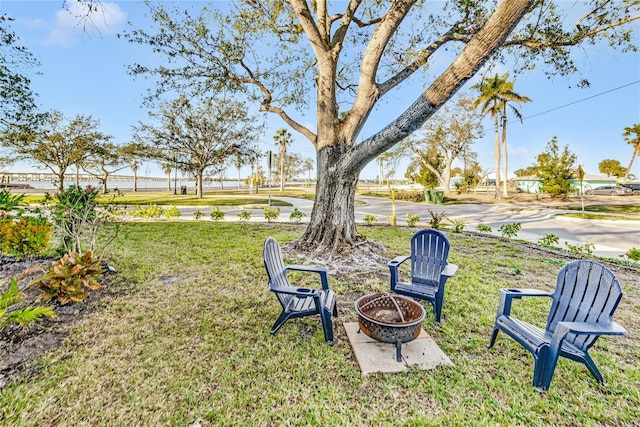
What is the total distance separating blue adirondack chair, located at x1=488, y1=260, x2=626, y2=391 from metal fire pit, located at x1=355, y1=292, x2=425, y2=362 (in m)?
0.80

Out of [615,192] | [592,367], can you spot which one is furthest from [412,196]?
[615,192]

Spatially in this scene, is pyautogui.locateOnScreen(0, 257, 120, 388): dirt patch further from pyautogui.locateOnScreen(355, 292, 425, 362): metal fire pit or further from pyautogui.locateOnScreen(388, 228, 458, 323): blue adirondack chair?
pyautogui.locateOnScreen(388, 228, 458, 323): blue adirondack chair

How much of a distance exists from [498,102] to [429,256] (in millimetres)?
27928

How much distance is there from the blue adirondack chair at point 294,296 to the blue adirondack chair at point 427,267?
0.89 meters

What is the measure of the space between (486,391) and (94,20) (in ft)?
20.4

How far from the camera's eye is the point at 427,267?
3578 millimetres

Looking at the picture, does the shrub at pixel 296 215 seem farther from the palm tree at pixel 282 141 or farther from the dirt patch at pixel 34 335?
the palm tree at pixel 282 141

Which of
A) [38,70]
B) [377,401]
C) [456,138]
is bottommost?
[377,401]

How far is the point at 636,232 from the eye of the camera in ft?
30.9

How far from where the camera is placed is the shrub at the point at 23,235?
440cm

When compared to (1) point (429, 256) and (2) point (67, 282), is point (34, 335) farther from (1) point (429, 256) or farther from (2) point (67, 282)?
(1) point (429, 256)

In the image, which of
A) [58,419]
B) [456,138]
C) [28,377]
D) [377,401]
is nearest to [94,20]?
[28,377]

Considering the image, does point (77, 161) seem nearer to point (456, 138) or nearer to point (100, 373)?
point (100, 373)

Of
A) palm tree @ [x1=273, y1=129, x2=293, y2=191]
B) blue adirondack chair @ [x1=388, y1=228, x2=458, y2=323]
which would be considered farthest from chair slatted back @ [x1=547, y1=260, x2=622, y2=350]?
palm tree @ [x1=273, y1=129, x2=293, y2=191]
